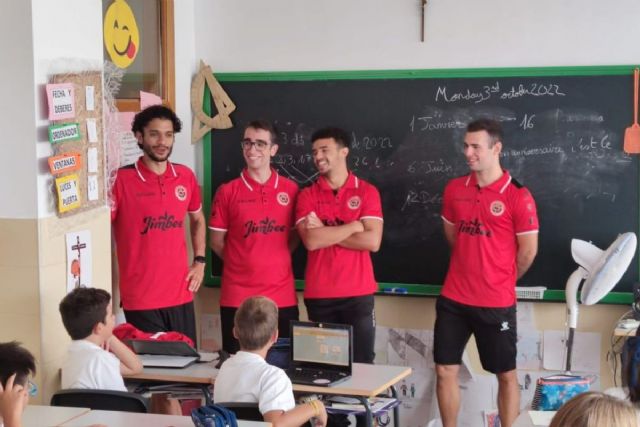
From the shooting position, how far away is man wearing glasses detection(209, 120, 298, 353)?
5438mm

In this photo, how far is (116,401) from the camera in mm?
3850

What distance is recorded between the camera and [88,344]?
4.08m

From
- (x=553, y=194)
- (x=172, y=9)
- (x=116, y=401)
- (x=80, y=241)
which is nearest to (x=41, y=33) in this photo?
(x=80, y=241)

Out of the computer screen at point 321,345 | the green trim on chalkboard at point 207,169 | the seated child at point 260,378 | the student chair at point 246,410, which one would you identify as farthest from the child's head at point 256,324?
the green trim on chalkboard at point 207,169

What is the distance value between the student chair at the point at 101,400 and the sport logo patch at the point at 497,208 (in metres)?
2.34

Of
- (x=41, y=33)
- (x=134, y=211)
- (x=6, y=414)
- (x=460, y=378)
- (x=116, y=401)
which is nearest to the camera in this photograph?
(x=6, y=414)

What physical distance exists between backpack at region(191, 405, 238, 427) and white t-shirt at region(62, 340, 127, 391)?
1.05 metres

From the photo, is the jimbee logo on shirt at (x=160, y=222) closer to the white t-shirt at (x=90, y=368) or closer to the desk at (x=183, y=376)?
the desk at (x=183, y=376)

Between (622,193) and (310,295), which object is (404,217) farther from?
(622,193)

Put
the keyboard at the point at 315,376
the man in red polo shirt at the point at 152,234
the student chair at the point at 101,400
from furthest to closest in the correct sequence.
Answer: the man in red polo shirt at the point at 152,234, the keyboard at the point at 315,376, the student chair at the point at 101,400

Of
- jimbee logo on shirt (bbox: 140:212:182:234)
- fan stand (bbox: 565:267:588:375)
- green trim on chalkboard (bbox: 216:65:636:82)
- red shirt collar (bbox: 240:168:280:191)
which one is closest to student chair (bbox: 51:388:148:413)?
jimbee logo on shirt (bbox: 140:212:182:234)

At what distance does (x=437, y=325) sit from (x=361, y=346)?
484mm

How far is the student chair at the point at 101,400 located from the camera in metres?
3.83

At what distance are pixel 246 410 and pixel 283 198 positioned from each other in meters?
Result: 2.07
